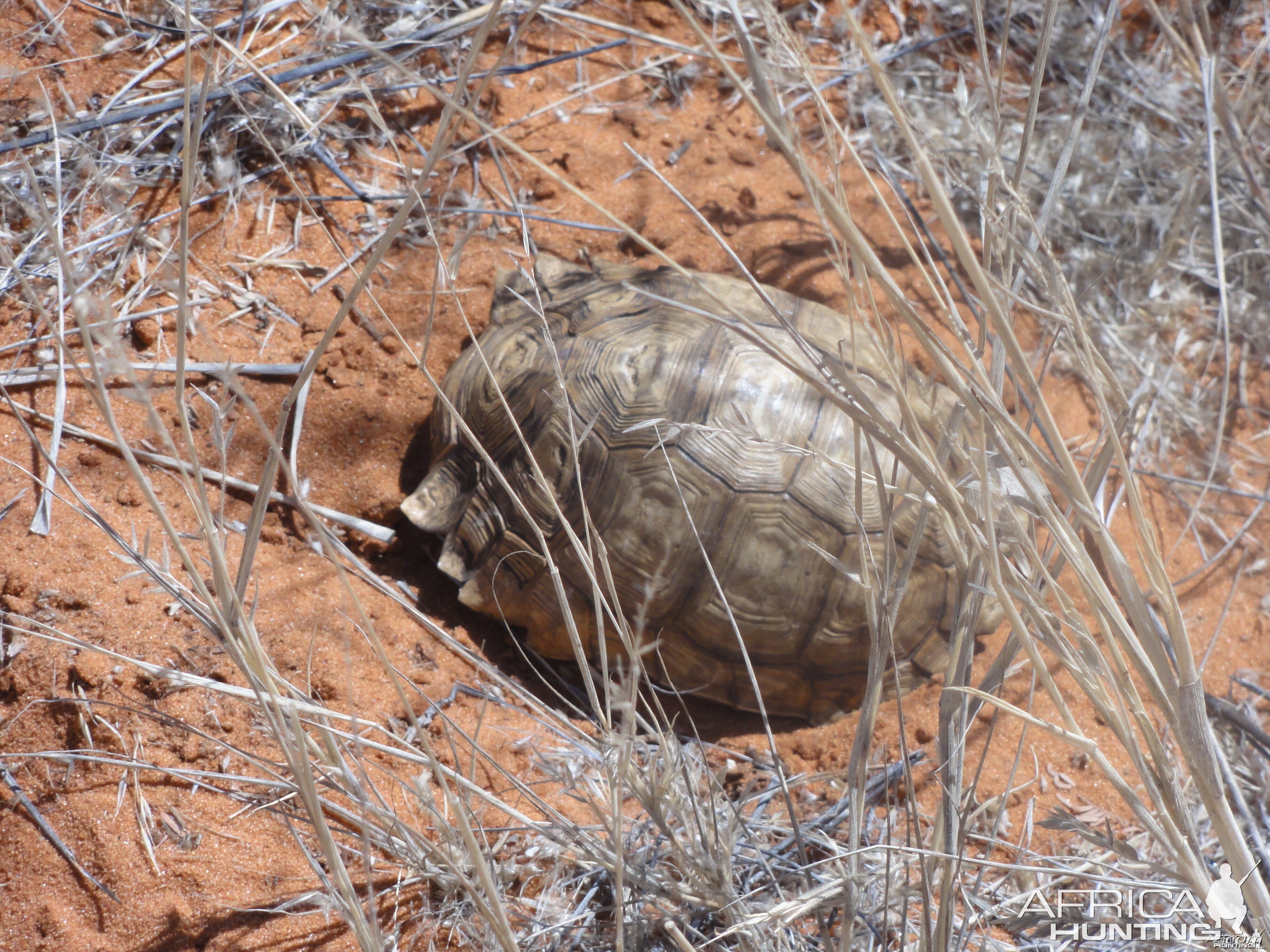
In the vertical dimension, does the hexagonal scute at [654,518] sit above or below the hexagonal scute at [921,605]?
above

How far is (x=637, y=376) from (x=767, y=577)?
2.06ft

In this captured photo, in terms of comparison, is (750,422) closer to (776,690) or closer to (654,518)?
(654,518)

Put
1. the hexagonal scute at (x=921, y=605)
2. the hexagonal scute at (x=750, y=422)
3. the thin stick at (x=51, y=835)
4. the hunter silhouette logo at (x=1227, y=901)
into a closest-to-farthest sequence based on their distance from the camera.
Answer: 1. the hunter silhouette logo at (x=1227, y=901)
2. the thin stick at (x=51, y=835)
3. the hexagonal scute at (x=750, y=422)
4. the hexagonal scute at (x=921, y=605)

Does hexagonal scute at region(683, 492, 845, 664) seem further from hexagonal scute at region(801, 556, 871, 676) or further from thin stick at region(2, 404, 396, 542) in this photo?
thin stick at region(2, 404, 396, 542)

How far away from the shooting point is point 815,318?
2.35m

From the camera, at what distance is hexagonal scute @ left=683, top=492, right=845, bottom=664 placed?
6.56ft

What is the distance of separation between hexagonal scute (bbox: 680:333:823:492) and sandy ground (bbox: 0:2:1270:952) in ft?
2.08

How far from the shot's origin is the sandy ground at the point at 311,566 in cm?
166

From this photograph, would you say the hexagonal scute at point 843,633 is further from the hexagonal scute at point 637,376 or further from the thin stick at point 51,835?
the thin stick at point 51,835

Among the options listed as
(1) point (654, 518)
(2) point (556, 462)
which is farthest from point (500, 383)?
(1) point (654, 518)

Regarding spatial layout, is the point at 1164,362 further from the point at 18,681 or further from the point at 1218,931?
the point at 18,681

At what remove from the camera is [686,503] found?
1850mm

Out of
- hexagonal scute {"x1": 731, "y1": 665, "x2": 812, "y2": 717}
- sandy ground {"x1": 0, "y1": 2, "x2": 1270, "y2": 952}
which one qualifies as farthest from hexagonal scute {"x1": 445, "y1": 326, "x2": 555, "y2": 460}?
hexagonal scute {"x1": 731, "y1": 665, "x2": 812, "y2": 717}

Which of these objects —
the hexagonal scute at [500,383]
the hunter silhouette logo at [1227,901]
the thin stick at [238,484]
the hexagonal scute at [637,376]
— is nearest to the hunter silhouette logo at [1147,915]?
the hunter silhouette logo at [1227,901]
